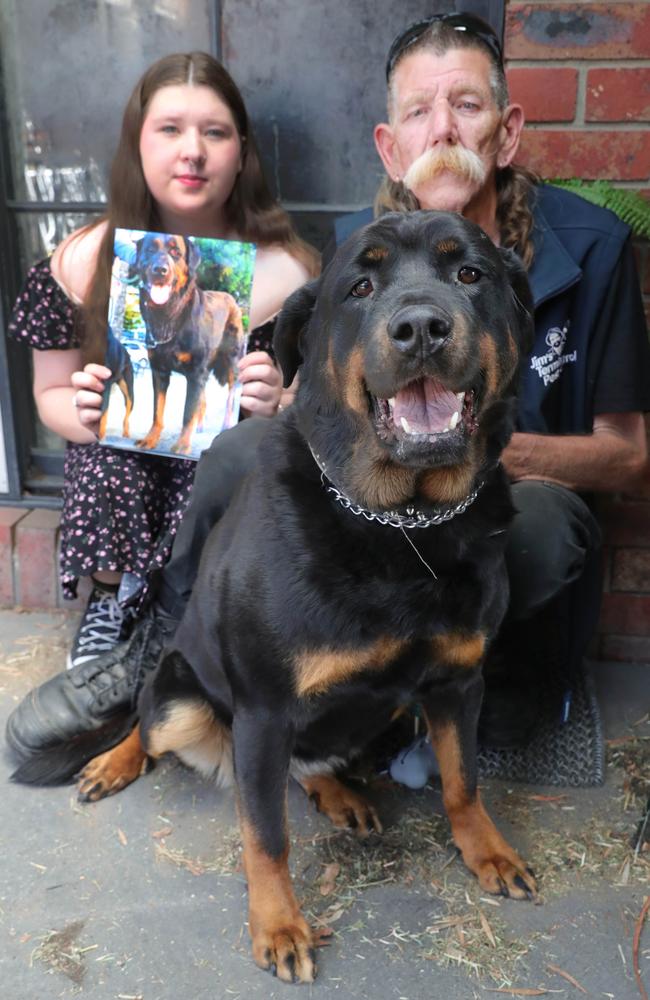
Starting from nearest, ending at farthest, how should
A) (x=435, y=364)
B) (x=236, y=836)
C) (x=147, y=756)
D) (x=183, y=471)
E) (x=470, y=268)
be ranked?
(x=435, y=364), (x=470, y=268), (x=236, y=836), (x=147, y=756), (x=183, y=471)

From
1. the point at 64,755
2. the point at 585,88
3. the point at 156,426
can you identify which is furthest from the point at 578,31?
the point at 64,755

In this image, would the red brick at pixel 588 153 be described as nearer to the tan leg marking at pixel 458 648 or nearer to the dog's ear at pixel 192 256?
the dog's ear at pixel 192 256

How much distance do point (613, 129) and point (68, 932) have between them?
96.7 inches

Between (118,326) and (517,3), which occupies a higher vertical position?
(517,3)

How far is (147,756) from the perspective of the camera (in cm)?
239

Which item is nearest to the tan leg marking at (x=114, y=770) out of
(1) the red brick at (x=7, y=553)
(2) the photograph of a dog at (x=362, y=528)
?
(2) the photograph of a dog at (x=362, y=528)

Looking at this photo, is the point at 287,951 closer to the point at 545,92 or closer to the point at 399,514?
the point at 399,514

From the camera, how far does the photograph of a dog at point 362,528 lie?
5.51 ft

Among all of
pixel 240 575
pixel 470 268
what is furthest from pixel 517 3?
pixel 240 575

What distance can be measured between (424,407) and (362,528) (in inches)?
10.7

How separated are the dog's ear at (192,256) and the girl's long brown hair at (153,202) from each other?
0.26m

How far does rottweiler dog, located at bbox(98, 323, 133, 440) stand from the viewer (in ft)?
8.35

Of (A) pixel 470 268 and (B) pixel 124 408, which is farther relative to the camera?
(B) pixel 124 408

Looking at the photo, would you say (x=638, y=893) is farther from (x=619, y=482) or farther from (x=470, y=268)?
(x=470, y=268)
